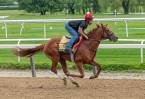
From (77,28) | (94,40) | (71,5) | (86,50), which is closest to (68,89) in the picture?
(86,50)

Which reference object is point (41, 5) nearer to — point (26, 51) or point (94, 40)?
point (26, 51)

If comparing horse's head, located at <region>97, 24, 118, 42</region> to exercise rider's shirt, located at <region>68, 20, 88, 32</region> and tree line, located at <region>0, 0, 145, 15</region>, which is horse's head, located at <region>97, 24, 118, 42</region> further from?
tree line, located at <region>0, 0, 145, 15</region>

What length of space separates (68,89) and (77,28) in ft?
4.22

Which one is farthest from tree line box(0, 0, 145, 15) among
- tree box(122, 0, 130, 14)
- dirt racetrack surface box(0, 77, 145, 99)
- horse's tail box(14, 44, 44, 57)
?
dirt racetrack surface box(0, 77, 145, 99)

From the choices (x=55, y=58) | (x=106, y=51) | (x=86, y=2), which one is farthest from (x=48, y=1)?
(x=55, y=58)

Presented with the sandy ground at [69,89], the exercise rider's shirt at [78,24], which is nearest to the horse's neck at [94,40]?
the exercise rider's shirt at [78,24]

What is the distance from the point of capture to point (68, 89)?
1079 cm

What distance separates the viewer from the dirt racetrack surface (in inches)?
379

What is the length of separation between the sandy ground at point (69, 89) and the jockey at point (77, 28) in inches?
35.0

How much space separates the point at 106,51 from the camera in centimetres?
1684

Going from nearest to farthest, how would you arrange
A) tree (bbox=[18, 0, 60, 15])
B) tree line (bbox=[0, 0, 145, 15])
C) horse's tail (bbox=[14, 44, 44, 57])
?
horse's tail (bbox=[14, 44, 44, 57])
tree (bbox=[18, 0, 60, 15])
tree line (bbox=[0, 0, 145, 15])

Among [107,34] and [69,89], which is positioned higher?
[107,34]

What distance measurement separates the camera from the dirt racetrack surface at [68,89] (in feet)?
31.6

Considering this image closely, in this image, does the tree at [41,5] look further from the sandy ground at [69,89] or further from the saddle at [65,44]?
the saddle at [65,44]
